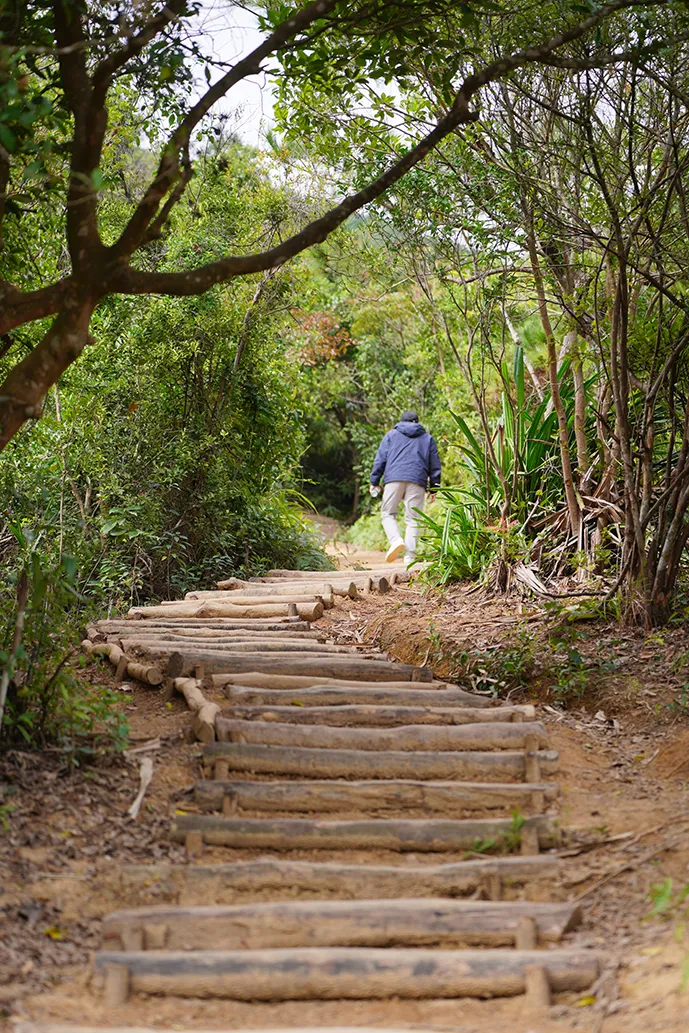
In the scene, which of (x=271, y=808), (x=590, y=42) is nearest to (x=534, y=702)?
(x=271, y=808)

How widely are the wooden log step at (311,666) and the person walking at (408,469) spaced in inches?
206

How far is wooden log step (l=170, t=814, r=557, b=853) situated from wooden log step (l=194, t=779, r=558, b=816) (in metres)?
0.22

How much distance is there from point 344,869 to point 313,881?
128 millimetres

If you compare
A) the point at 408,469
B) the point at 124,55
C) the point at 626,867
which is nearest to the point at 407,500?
the point at 408,469

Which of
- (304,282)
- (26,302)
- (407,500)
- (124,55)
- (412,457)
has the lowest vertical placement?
(407,500)

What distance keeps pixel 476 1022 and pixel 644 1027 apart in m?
0.55

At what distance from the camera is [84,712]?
4.78 meters

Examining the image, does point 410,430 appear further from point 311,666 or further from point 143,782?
point 143,782

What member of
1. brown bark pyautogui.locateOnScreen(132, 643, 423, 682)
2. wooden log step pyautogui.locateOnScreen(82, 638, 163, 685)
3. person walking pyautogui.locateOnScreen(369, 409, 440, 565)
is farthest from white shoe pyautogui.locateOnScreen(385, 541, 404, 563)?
wooden log step pyautogui.locateOnScreen(82, 638, 163, 685)

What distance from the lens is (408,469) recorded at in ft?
38.1

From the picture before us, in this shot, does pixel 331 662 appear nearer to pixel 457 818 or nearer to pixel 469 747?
pixel 469 747

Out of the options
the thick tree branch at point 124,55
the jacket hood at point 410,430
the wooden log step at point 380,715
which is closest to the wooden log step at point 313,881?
the wooden log step at point 380,715

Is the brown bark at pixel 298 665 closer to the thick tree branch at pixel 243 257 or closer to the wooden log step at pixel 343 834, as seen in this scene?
the wooden log step at pixel 343 834

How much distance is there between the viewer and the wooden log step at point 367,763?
15.7 feet
